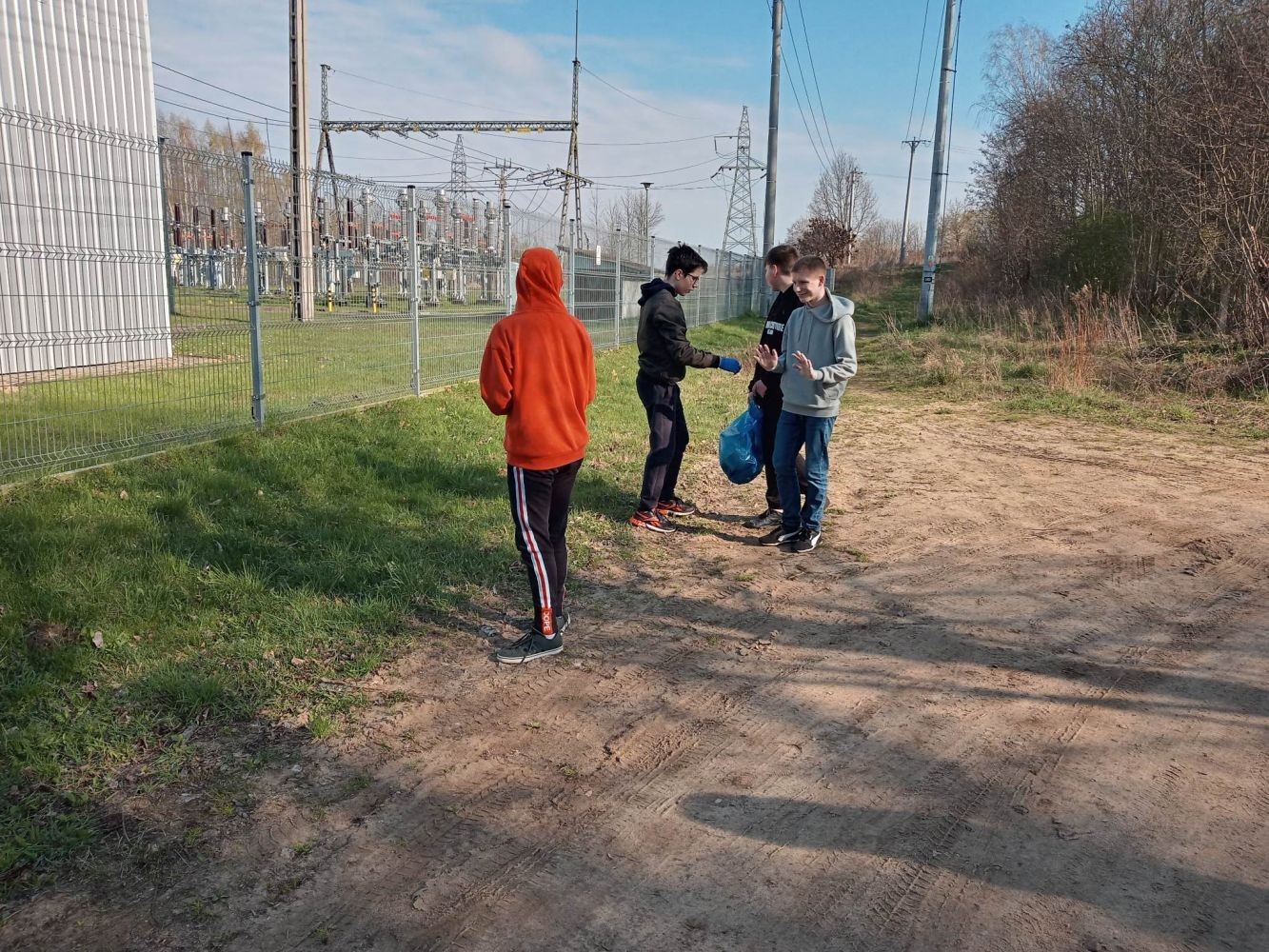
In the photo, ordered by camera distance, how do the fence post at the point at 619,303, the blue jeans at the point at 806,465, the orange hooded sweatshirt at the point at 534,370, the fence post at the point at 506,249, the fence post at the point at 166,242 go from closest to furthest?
the orange hooded sweatshirt at the point at 534,370 → the blue jeans at the point at 806,465 → the fence post at the point at 166,242 → the fence post at the point at 506,249 → the fence post at the point at 619,303

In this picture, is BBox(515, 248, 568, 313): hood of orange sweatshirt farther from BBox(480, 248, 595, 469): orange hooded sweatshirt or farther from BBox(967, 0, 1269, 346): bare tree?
BBox(967, 0, 1269, 346): bare tree

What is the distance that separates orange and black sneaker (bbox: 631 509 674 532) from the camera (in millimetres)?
6461

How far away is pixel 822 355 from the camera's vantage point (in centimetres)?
580

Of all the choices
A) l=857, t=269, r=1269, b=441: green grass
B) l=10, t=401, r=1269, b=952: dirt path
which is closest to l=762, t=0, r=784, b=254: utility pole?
l=857, t=269, r=1269, b=441: green grass

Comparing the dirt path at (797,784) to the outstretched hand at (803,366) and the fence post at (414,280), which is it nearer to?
the outstretched hand at (803,366)

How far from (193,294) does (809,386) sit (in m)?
4.92

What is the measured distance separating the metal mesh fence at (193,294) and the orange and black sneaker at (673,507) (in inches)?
143

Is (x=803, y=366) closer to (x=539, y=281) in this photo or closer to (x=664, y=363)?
(x=664, y=363)

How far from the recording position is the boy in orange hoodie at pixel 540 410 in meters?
4.14

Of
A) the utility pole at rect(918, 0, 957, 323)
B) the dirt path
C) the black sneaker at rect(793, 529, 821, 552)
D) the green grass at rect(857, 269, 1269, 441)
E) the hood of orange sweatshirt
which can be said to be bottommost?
the dirt path

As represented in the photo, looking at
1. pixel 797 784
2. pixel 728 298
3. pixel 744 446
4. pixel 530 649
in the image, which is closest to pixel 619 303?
pixel 744 446

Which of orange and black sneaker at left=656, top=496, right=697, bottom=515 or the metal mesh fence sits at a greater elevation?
the metal mesh fence

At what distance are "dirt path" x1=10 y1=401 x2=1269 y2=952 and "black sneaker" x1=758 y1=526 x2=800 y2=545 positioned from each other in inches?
20.7

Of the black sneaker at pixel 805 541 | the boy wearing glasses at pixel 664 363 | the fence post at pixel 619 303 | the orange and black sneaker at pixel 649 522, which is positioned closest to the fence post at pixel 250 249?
the boy wearing glasses at pixel 664 363
